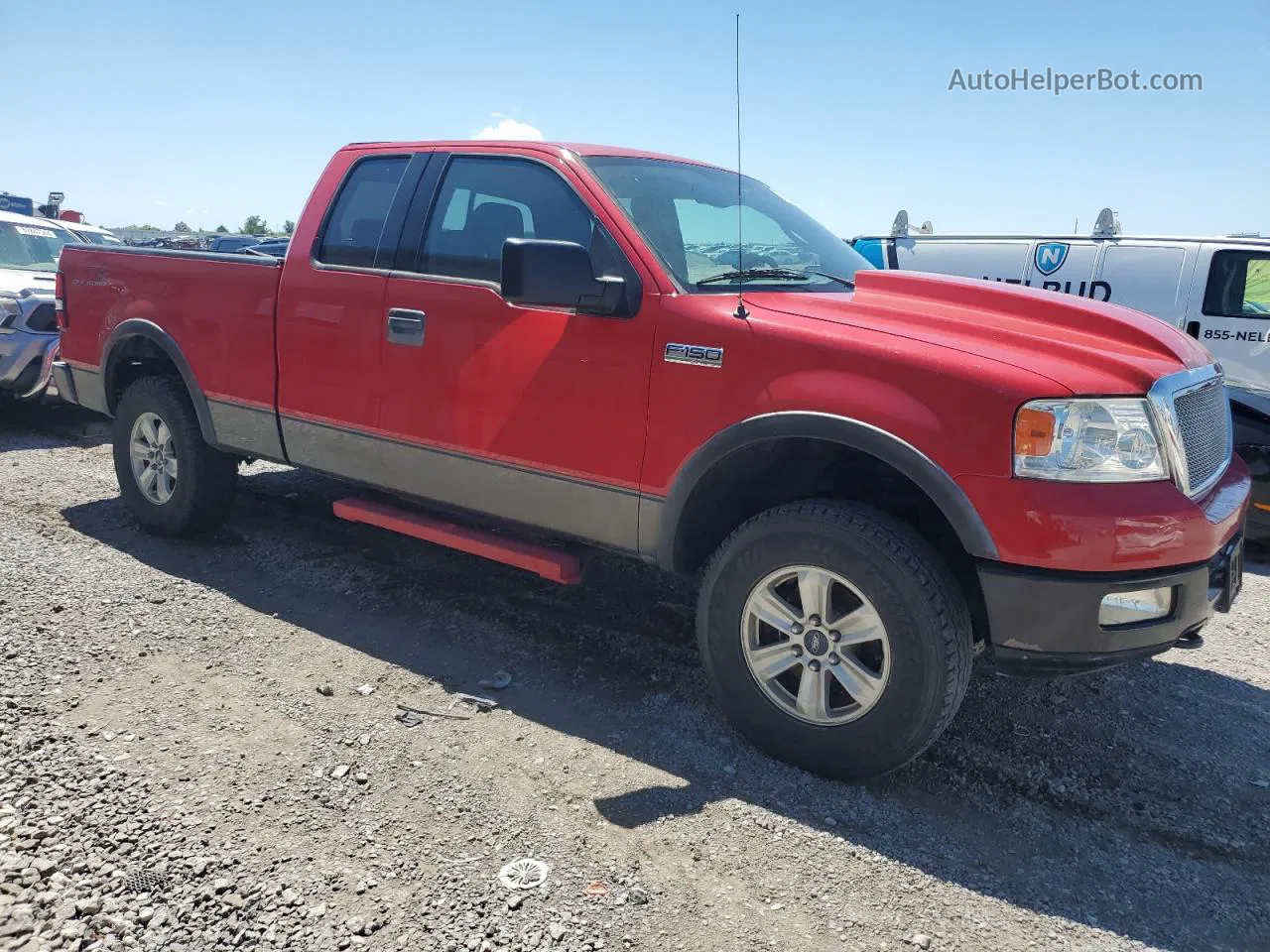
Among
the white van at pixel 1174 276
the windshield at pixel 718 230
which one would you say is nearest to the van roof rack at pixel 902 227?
the white van at pixel 1174 276

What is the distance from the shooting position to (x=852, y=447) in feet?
9.45

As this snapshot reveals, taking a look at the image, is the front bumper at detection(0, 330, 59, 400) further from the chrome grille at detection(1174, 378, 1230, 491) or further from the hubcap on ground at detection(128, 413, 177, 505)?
the chrome grille at detection(1174, 378, 1230, 491)

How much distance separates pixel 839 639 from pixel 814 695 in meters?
0.22

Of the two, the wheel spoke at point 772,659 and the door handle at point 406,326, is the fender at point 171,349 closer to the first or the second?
the door handle at point 406,326

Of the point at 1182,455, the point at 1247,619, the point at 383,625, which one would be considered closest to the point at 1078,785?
the point at 1182,455

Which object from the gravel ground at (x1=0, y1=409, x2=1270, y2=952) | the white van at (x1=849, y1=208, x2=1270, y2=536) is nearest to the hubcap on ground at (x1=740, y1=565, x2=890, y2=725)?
the gravel ground at (x1=0, y1=409, x2=1270, y2=952)

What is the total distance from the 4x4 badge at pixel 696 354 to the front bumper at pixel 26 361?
21.1ft

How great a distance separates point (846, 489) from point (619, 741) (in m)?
1.18

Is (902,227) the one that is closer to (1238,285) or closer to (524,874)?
(1238,285)

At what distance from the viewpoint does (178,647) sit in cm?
376

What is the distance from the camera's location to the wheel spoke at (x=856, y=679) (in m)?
2.87

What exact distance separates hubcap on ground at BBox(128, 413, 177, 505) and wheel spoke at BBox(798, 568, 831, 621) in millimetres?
3598

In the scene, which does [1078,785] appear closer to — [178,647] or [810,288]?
[810,288]

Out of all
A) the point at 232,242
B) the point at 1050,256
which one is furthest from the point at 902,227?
the point at 232,242
